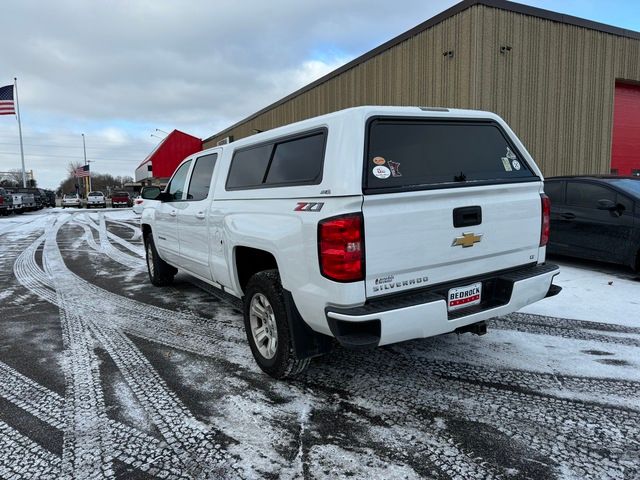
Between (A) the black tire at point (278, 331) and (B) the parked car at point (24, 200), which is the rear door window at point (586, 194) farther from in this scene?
(B) the parked car at point (24, 200)

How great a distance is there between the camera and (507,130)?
3.93 meters

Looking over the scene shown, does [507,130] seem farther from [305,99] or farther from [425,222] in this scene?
[305,99]

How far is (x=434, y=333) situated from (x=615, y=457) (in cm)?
118

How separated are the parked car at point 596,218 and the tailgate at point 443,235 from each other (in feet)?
13.6

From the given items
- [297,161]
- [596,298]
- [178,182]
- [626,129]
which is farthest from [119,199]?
[297,161]

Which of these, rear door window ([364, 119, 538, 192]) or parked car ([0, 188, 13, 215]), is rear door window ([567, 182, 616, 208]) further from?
parked car ([0, 188, 13, 215])

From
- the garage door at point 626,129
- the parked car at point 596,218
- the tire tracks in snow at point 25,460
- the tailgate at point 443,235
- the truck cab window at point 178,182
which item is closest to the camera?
the tire tracks in snow at point 25,460

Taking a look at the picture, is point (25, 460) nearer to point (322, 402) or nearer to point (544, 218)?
point (322, 402)

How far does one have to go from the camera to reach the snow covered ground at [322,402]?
8.64ft

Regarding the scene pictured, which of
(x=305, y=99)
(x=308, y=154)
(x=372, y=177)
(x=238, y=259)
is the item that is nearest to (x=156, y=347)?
(x=238, y=259)

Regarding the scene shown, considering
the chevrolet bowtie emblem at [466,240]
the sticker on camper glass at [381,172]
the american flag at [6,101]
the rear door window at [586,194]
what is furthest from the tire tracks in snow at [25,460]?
the american flag at [6,101]

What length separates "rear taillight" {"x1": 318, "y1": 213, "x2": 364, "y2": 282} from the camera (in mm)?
2830

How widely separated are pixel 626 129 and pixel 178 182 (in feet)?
49.8

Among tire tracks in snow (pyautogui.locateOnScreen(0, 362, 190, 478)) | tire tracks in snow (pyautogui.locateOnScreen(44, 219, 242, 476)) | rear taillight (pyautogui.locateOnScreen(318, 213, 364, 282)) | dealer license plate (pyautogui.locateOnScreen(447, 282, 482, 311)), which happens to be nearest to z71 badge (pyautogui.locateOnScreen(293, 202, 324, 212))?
rear taillight (pyautogui.locateOnScreen(318, 213, 364, 282))
